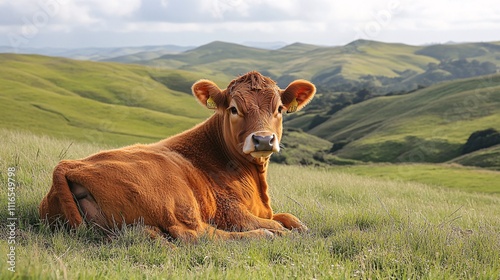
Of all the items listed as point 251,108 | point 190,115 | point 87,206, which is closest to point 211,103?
point 251,108

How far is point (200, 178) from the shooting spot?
25.6 feet

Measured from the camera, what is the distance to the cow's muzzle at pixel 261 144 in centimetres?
723

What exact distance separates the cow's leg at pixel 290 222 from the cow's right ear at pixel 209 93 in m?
2.09

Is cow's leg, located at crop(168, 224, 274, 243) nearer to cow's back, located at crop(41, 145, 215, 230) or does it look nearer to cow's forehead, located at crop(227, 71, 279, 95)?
cow's back, located at crop(41, 145, 215, 230)

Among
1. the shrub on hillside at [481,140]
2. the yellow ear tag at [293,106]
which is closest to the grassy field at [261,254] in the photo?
the yellow ear tag at [293,106]

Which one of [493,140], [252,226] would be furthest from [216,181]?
[493,140]

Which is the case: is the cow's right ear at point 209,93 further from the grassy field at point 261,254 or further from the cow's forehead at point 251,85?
the grassy field at point 261,254

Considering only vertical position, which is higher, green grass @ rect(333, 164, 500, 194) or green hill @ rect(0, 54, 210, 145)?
green hill @ rect(0, 54, 210, 145)

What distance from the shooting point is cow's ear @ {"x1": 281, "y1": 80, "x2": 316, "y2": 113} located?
870cm

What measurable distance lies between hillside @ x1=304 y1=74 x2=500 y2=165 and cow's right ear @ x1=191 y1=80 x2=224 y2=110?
70.8 meters

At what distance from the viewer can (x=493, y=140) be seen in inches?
2891

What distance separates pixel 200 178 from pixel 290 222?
65.4 inches

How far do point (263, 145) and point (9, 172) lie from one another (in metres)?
5.00

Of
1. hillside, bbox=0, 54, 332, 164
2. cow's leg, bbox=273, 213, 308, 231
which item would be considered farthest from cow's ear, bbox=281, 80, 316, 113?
hillside, bbox=0, 54, 332, 164
